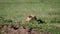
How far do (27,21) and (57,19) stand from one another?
1.76 meters

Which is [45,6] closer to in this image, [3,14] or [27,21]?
[3,14]

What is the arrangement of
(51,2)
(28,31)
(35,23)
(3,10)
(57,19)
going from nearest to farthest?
(28,31) → (35,23) → (57,19) → (3,10) → (51,2)

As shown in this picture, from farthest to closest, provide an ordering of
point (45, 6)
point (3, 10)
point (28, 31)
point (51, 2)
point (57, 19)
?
point (51, 2) < point (45, 6) < point (3, 10) < point (57, 19) < point (28, 31)

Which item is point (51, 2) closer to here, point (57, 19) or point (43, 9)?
point (43, 9)

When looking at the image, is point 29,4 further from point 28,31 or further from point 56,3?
point 28,31

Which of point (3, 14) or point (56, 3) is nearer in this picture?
point (3, 14)

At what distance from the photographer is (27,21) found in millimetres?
10281

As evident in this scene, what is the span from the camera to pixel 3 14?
12102mm

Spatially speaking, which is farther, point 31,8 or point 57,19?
point 31,8

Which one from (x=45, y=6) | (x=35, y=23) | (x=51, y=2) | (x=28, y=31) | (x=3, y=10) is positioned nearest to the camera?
(x=28, y=31)

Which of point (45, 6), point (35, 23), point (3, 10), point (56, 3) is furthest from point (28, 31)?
point (56, 3)

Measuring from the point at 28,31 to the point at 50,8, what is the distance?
200 inches

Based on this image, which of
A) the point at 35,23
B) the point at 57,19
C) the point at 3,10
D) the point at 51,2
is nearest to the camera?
the point at 35,23

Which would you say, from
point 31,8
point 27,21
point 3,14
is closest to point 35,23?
point 27,21
